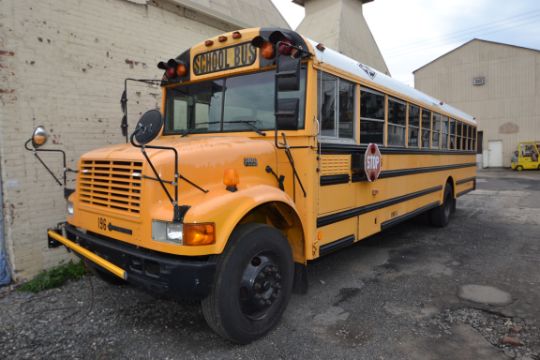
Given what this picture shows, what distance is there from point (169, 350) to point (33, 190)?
2697 mm

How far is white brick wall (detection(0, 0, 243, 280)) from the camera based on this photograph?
4207 millimetres

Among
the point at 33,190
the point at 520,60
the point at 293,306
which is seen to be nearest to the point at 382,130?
the point at 293,306

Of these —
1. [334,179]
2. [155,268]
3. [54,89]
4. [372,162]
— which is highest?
[54,89]

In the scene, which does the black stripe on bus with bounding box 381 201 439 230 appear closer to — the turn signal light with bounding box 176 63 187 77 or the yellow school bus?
the yellow school bus

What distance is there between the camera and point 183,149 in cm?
281

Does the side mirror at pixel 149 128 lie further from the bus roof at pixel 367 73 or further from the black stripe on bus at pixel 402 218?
the black stripe on bus at pixel 402 218

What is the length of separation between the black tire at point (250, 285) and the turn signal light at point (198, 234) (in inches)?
8.5

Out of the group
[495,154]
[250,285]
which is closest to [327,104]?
[250,285]

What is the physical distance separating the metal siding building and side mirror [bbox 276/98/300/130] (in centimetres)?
2907

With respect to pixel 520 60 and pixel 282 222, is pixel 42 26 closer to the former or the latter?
pixel 282 222

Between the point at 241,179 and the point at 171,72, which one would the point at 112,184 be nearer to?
the point at 241,179

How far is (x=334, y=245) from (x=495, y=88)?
1133 inches

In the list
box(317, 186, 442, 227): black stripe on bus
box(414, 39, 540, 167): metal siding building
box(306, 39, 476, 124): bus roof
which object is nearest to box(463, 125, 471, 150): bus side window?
box(306, 39, 476, 124): bus roof

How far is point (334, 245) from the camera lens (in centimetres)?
377
